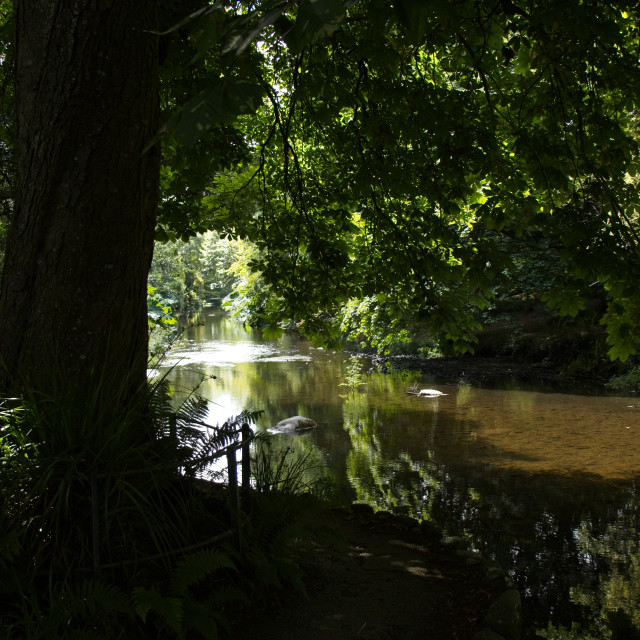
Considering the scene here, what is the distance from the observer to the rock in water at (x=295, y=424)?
11301 millimetres

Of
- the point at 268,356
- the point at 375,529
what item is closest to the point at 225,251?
the point at 268,356

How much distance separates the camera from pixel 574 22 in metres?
3.24

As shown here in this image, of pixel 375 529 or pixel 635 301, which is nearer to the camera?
pixel 635 301

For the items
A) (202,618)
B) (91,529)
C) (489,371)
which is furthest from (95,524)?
(489,371)

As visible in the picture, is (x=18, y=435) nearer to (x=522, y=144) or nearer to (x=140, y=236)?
(x=140, y=236)

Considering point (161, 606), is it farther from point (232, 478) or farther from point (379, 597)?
point (379, 597)

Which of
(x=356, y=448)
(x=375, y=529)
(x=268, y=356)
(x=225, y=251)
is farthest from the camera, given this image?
(x=225, y=251)

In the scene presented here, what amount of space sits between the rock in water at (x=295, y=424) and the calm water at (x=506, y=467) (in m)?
0.28

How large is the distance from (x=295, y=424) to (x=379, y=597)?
771 centimetres

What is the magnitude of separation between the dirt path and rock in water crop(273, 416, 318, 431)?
20.4ft

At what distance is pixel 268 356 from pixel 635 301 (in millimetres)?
19071

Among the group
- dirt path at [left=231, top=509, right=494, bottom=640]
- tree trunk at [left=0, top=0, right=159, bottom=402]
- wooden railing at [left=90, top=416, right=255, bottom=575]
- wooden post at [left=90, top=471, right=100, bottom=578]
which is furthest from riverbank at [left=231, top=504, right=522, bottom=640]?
tree trunk at [left=0, top=0, right=159, bottom=402]

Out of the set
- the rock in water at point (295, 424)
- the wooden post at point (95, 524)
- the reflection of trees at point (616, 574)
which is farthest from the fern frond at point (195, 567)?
the rock in water at point (295, 424)

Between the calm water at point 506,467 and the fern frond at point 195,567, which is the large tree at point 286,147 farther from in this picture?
the fern frond at point 195,567
